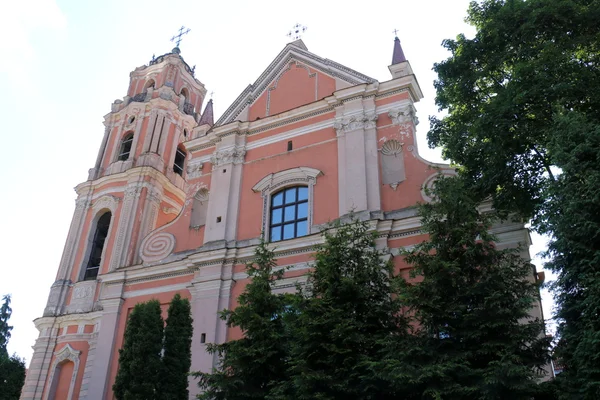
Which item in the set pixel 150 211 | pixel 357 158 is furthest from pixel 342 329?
pixel 150 211

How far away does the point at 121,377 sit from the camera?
1054 cm

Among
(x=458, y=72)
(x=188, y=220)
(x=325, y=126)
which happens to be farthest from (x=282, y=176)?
(x=458, y=72)

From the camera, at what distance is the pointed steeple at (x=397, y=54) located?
1743cm

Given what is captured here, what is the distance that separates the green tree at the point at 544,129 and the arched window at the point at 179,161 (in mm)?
13220

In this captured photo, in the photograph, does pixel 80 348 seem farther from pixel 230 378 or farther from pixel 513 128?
pixel 513 128

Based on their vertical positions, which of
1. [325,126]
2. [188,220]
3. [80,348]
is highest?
[325,126]

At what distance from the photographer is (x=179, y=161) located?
78.0 feet

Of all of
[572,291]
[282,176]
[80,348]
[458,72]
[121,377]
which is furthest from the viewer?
[80,348]

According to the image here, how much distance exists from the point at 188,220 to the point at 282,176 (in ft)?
11.8

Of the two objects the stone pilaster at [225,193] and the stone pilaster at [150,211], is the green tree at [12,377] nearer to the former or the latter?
the stone pilaster at [150,211]

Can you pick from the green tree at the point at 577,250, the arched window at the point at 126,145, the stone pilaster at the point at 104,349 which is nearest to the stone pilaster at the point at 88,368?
the stone pilaster at the point at 104,349

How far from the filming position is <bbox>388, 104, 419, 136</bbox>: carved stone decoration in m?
15.9

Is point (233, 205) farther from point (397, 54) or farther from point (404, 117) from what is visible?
point (397, 54)

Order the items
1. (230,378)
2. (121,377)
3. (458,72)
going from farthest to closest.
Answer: (458,72) → (121,377) → (230,378)
